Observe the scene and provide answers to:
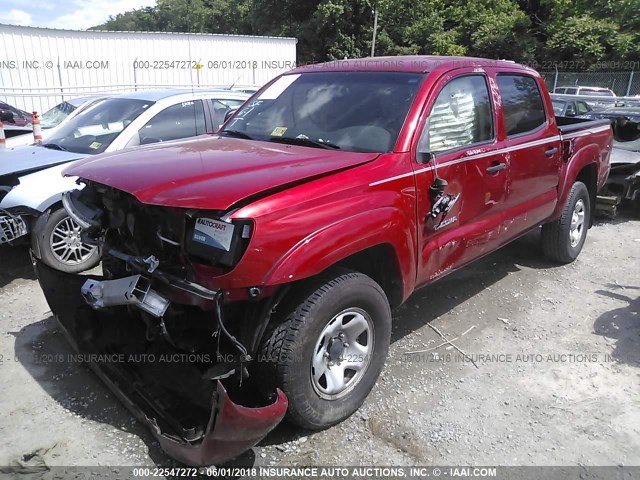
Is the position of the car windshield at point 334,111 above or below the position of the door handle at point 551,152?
above

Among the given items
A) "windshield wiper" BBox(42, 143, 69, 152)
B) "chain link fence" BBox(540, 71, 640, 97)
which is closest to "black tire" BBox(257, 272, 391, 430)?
"windshield wiper" BBox(42, 143, 69, 152)

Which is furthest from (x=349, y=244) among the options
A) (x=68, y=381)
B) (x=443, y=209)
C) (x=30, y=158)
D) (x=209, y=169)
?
(x=30, y=158)

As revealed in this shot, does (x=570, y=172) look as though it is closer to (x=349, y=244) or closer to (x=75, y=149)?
(x=349, y=244)

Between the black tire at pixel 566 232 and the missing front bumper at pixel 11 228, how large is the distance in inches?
196

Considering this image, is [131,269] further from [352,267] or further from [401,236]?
[401,236]

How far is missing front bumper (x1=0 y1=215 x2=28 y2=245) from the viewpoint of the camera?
4570mm

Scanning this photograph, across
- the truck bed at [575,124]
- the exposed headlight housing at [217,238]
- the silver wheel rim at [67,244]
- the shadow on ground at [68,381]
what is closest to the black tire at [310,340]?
the exposed headlight housing at [217,238]

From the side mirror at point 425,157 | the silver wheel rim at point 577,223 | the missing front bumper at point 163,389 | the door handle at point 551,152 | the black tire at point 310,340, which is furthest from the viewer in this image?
the silver wheel rim at point 577,223

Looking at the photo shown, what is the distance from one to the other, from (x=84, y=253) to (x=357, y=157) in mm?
3249

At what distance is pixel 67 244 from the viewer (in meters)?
4.92

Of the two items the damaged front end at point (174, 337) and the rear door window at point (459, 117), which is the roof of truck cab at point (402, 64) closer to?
the rear door window at point (459, 117)

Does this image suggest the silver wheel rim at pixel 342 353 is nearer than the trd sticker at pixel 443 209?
Yes

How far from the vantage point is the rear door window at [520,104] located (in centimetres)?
417

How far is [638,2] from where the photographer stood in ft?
90.9
